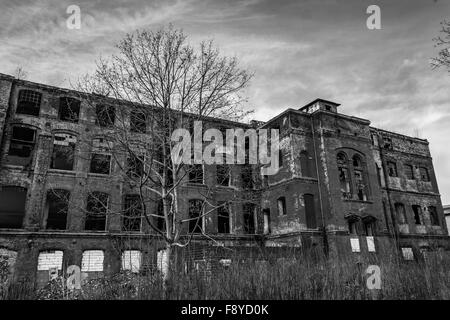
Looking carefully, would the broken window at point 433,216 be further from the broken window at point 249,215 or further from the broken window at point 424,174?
the broken window at point 249,215

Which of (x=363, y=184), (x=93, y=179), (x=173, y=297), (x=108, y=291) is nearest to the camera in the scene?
(x=173, y=297)

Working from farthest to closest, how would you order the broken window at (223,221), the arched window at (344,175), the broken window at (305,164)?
the broken window at (223,221) < the arched window at (344,175) < the broken window at (305,164)

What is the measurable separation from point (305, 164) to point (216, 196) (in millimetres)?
6708

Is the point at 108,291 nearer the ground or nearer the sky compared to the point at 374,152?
nearer the ground

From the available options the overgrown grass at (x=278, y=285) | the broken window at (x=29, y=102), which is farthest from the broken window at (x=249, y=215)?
the overgrown grass at (x=278, y=285)

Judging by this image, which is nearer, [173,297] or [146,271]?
[173,297]

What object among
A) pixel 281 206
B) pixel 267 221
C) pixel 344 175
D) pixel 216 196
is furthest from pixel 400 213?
pixel 216 196

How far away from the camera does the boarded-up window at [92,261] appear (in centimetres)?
1886

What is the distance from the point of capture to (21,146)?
65.4 feet

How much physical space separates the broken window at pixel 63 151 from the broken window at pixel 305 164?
15.0 meters
